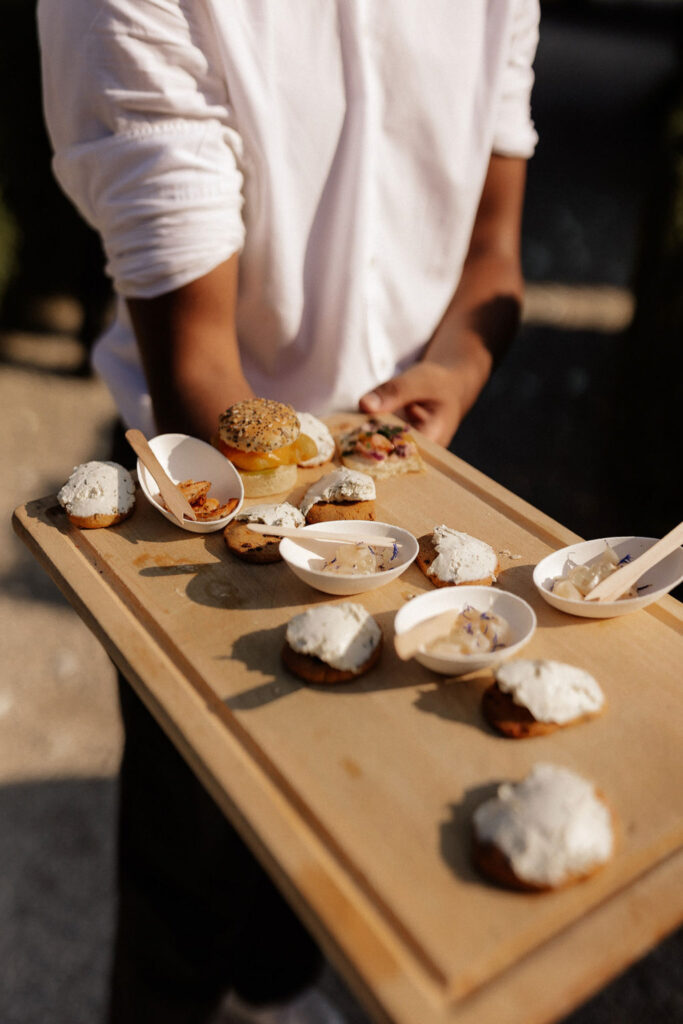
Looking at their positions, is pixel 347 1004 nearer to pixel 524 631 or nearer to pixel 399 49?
pixel 524 631

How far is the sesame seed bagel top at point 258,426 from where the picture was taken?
1341mm

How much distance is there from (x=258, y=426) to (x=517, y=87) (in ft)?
3.32

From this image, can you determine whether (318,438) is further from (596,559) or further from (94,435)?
(94,435)

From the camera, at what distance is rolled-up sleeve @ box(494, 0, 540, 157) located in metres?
1.73

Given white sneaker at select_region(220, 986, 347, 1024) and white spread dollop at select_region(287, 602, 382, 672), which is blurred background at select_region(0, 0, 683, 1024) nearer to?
white sneaker at select_region(220, 986, 347, 1024)

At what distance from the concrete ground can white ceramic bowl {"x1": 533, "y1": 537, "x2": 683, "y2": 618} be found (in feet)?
4.36

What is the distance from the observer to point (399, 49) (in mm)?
1536

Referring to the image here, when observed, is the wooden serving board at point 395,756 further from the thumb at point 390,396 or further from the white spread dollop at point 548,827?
the thumb at point 390,396

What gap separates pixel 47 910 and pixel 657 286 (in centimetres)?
323

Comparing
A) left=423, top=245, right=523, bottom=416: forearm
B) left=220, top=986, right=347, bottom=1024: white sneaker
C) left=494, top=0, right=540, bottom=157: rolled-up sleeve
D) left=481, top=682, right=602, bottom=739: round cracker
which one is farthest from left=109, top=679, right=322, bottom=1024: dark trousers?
left=494, top=0, right=540, bottom=157: rolled-up sleeve

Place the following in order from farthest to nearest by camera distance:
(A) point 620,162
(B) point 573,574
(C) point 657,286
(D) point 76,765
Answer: (A) point 620,162 → (C) point 657,286 → (D) point 76,765 → (B) point 573,574

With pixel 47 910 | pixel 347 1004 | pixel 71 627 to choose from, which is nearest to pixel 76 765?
pixel 47 910

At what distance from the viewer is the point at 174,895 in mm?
1785

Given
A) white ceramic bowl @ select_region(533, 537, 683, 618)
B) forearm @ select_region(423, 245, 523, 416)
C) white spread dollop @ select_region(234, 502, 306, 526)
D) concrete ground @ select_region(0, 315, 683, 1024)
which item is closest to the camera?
white ceramic bowl @ select_region(533, 537, 683, 618)
